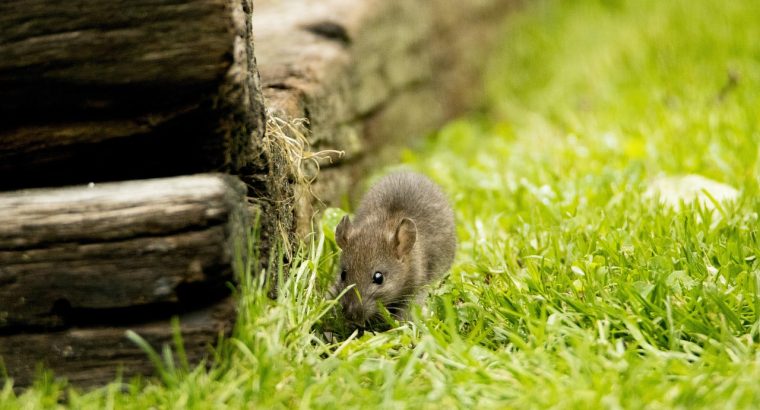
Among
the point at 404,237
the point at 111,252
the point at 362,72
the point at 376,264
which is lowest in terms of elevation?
the point at 376,264

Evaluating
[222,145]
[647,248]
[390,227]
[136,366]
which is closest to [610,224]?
[647,248]

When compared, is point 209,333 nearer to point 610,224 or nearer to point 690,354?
point 690,354

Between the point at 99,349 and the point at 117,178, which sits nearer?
the point at 99,349

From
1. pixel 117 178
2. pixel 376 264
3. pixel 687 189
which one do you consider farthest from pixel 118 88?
pixel 687 189

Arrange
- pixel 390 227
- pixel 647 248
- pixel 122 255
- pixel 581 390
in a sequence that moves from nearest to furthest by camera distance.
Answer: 1. pixel 581 390
2. pixel 122 255
3. pixel 647 248
4. pixel 390 227

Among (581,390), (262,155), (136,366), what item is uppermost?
(262,155)

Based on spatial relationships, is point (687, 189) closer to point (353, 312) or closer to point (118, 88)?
point (353, 312)

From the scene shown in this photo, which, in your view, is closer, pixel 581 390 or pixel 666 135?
pixel 581 390
